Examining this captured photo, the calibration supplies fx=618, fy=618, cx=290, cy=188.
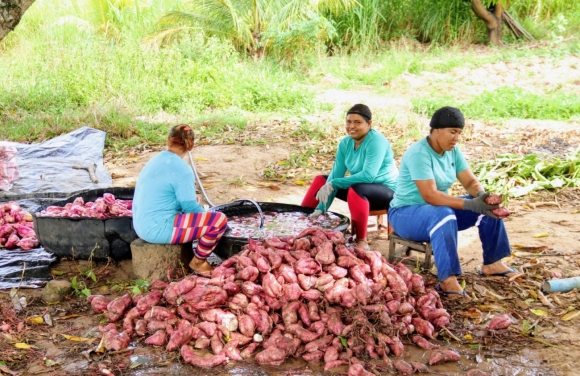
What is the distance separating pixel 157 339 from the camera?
3311 millimetres

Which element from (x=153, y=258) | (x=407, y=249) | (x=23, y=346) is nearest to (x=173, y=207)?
(x=153, y=258)

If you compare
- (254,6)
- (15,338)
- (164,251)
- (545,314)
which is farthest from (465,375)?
(254,6)

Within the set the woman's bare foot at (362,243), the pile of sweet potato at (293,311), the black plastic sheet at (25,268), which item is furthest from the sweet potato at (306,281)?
the black plastic sheet at (25,268)

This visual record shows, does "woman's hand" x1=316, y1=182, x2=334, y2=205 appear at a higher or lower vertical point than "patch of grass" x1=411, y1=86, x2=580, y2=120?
lower

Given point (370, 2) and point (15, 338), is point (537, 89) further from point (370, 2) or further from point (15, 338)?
point (15, 338)

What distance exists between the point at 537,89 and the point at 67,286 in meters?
9.57

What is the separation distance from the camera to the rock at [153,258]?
4.15m

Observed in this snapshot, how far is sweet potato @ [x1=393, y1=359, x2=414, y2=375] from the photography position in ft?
9.87

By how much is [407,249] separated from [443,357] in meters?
1.70

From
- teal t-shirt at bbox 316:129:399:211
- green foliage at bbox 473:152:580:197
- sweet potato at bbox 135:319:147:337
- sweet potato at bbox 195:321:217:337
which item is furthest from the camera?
green foliage at bbox 473:152:580:197

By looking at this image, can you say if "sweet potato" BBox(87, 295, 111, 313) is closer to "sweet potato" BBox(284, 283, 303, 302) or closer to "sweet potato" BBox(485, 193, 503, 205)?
"sweet potato" BBox(284, 283, 303, 302)

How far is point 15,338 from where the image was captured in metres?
3.43

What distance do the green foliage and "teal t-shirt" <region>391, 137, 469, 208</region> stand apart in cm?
224

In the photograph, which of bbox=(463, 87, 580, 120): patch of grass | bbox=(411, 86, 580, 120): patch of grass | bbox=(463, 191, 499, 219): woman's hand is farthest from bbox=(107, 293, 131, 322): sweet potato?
bbox=(463, 87, 580, 120): patch of grass
